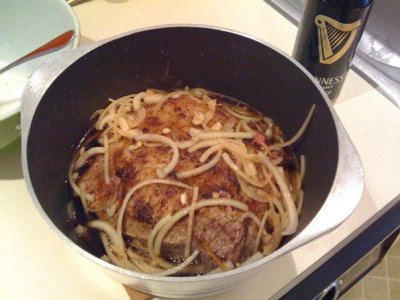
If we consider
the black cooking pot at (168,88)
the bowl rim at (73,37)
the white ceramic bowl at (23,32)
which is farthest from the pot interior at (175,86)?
the white ceramic bowl at (23,32)

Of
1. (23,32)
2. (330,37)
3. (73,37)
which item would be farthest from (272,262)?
(23,32)

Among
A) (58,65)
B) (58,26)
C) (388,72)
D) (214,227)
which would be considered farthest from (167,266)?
(388,72)

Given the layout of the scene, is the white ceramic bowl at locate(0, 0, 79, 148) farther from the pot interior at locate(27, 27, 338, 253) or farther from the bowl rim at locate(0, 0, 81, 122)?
the pot interior at locate(27, 27, 338, 253)

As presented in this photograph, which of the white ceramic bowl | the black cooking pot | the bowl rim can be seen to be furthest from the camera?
the white ceramic bowl

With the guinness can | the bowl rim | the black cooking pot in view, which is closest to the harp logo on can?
the guinness can

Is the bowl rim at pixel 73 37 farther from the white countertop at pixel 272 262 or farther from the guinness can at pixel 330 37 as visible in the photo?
the guinness can at pixel 330 37

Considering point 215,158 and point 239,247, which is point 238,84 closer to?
point 215,158
